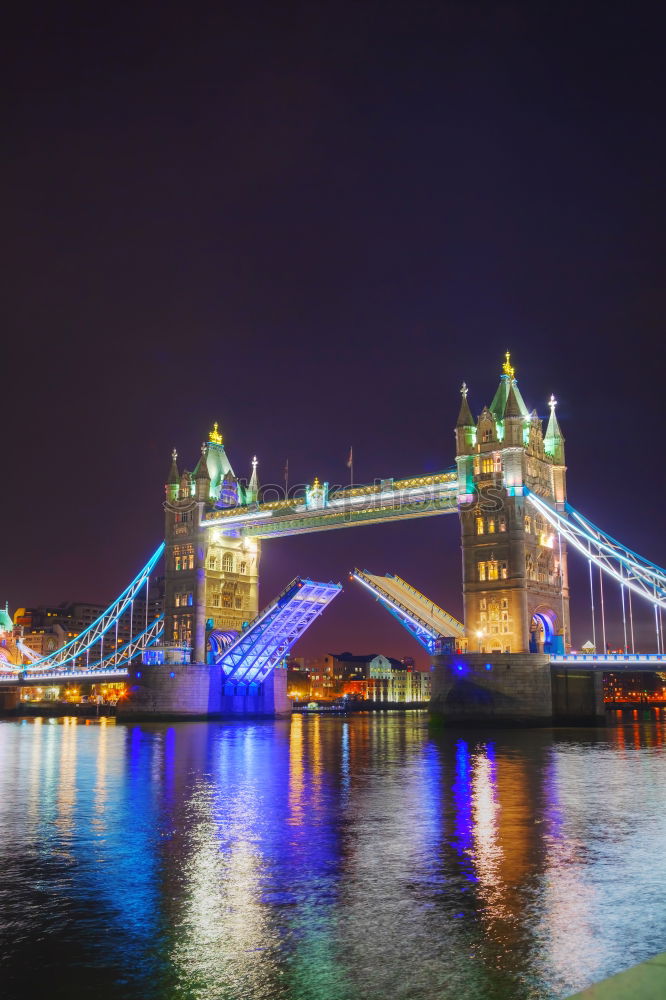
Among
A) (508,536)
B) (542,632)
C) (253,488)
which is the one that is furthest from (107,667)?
(508,536)

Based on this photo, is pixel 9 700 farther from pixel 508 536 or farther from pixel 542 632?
pixel 508 536

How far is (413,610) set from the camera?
55.5 metres

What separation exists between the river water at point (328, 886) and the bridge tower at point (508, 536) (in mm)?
28215

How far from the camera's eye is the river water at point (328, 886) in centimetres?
745

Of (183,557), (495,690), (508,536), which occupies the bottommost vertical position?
(495,690)

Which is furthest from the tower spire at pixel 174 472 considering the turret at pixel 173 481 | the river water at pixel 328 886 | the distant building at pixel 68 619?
the distant building at pixel 68 619

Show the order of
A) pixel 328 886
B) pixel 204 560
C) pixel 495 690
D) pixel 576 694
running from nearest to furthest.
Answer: pixel 328 886 → pixel 495 690 → pixel 576 694 → pixel 204 560

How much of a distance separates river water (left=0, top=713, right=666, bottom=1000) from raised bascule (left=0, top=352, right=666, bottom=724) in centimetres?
2583

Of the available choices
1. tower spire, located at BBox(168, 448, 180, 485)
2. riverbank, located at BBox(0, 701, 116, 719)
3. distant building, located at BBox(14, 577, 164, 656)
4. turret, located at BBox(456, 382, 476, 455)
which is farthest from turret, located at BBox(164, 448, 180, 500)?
distant building, located at BBox(14, 577, 164, 656)

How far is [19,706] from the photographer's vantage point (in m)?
107

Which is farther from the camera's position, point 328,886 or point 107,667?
point 107,667

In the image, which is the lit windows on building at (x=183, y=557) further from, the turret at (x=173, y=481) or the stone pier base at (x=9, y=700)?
the stone pier base at (x=9, y=700)

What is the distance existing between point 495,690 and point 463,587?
710cm

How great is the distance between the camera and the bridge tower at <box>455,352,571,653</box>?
51094mm
